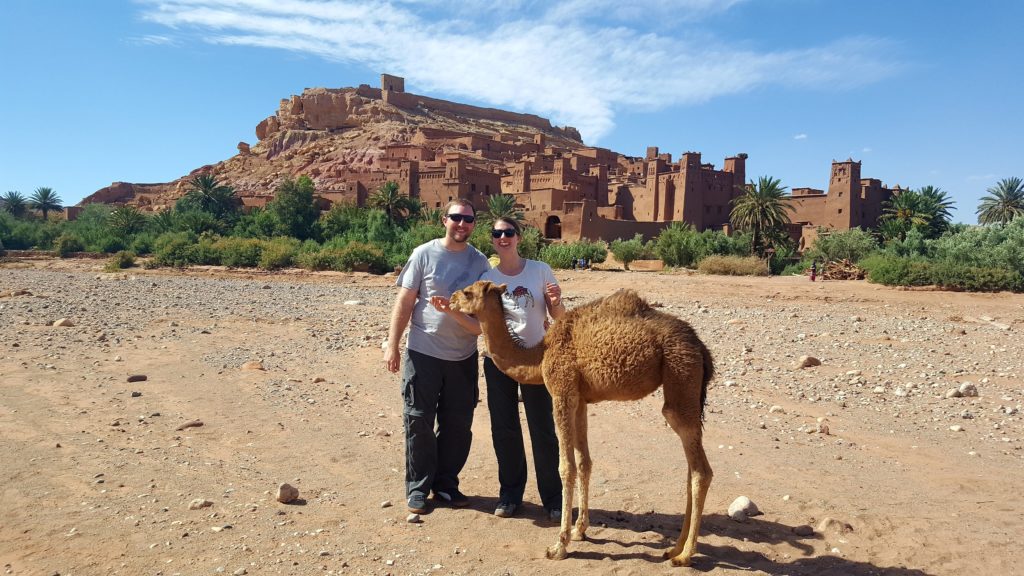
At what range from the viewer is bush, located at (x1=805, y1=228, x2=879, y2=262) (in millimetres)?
29672

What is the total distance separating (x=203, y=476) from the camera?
200 inches

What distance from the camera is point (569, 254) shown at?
33062 mm

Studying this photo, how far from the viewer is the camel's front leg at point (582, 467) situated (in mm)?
3928

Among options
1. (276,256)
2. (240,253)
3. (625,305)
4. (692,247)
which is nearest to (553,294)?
(625,305)

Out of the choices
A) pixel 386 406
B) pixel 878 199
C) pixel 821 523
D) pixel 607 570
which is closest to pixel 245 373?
pixel 386 406

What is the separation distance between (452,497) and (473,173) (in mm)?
46868

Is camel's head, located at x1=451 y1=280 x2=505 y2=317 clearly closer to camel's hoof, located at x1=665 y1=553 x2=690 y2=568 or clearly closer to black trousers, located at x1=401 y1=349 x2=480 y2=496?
black trousers, located at x1=401 y1=349 x2=480 y2=496

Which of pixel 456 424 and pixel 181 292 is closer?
pixel 456 424

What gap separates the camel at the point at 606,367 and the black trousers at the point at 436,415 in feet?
2.03

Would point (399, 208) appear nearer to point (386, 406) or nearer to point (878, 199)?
point (878, 199)

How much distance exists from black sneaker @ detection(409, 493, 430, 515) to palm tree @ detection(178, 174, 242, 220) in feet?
179

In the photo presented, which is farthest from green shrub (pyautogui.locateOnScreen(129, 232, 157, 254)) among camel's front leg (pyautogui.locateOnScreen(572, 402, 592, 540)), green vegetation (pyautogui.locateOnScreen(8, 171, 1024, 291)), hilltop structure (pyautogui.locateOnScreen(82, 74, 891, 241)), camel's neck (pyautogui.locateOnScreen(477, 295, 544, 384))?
camel's front leg (pyautogui.locateOnScreen(572, 402, 592, 540))

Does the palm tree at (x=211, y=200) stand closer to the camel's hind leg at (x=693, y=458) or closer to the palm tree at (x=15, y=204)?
the palm tree at (x=15, y=204)

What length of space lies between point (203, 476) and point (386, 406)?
8.63ft
